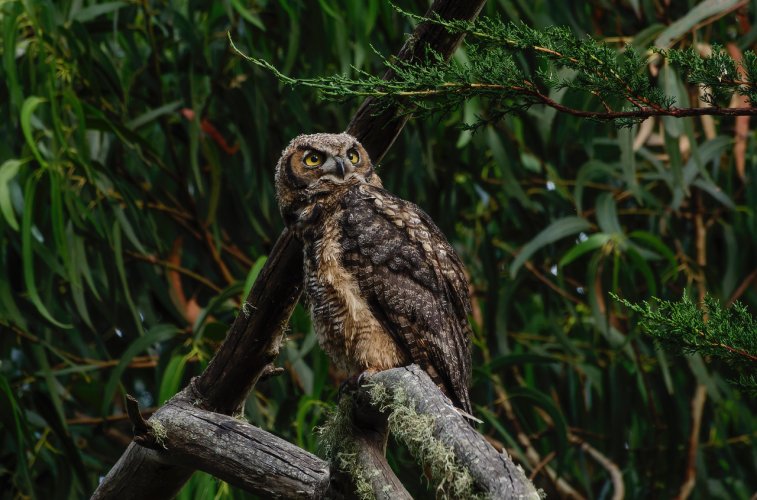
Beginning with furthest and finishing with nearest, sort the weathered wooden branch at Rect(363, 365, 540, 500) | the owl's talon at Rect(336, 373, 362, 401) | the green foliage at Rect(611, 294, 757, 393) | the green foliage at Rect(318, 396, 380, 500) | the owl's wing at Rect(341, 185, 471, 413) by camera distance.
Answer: the owl's wing at Rect(341, 185, 471, 413) → the owl's talon at Rect(336, 373, 362, 401) → the green foliage at Rect(318, 396, 380, 500) → the green foliage at Rect(611, 294, 757, 393) → the weathered wooden branch at Rect(363, 365, 540, 500)

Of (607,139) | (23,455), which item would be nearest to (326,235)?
(23,455)

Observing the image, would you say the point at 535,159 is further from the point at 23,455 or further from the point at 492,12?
the point at 23,455

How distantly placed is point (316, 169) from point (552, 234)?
4.45 feet

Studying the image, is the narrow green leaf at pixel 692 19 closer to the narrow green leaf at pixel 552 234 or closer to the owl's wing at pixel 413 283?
the narrow green leaf at pixel 552 234

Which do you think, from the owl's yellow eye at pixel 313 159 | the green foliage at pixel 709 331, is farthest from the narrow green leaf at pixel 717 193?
the green foliage at pixel 709 331

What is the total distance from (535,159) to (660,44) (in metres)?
1.47

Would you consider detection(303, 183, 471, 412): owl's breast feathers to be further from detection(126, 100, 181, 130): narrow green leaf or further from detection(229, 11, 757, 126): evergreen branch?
detection(126, 100, 181, 130): narrow green leaf

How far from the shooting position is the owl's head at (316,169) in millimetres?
2648

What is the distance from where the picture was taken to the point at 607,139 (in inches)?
179

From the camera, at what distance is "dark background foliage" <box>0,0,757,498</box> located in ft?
11.4

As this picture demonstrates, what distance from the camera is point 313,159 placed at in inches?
109

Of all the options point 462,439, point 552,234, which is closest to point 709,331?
point 462,439

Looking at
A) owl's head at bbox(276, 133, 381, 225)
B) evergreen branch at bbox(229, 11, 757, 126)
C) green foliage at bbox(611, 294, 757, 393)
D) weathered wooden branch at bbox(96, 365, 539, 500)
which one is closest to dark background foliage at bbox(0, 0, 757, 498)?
owl's head at bbox(276, 133, 381, 225)

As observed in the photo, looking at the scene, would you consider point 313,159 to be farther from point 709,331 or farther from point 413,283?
point 709,331
